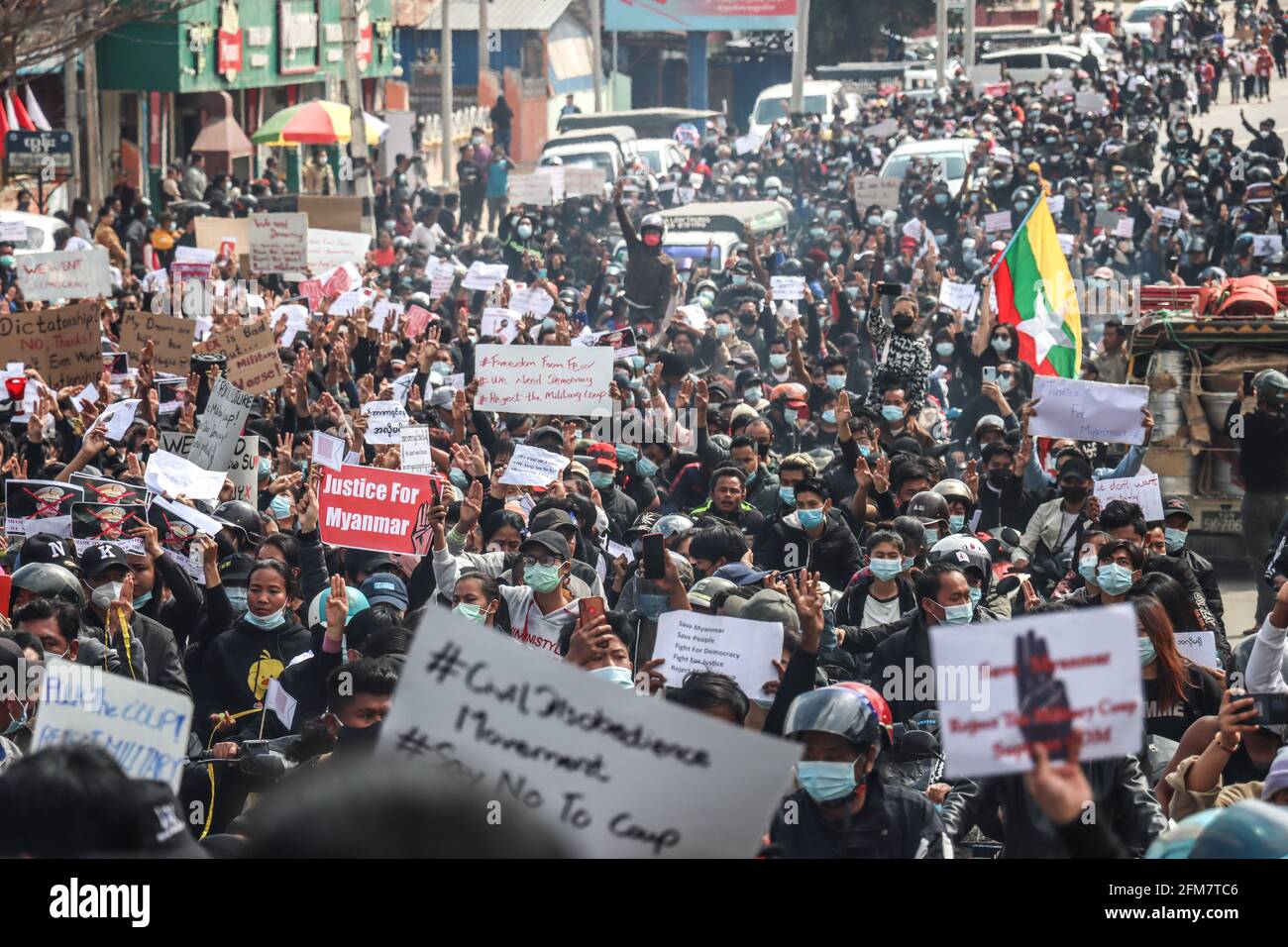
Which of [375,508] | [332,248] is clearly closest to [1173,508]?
[375,508]

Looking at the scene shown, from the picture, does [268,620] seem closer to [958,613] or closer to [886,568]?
[886,568]

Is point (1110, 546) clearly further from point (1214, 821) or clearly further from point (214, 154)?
point (214, 154)

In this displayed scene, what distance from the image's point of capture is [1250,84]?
4606cm

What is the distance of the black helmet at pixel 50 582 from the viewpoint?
703 centimetres

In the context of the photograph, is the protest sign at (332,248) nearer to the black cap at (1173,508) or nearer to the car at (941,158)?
the black cap at (1173,508)

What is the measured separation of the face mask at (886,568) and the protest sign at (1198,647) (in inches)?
51.0

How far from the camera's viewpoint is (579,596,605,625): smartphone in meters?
6.76

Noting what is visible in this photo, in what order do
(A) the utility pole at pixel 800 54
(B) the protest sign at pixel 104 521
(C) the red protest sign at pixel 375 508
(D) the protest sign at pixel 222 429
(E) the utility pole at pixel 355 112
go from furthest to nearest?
(A) the utility pole at pixel 800 54, (E) the utility pole at pixel 355 112, (D) the protest sign at pixel 222 429, (C) the red protest sign at pixel 375 508, (B) the protest sign at pixel 104 521

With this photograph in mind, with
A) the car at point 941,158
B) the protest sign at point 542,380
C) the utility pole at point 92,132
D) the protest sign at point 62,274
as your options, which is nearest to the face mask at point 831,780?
the protest sign at point 542,380

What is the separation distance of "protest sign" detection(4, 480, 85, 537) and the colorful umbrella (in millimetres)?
22590

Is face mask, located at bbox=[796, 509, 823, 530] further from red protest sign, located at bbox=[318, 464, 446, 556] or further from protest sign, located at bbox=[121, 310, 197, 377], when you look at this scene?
protest sign, located at bbox=[121, 310, 197, 377]

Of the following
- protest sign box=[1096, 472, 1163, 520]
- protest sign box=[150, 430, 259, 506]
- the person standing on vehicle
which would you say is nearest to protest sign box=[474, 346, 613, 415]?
protest sign box=[150, 430, 259, 506]

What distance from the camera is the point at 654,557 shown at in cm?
741

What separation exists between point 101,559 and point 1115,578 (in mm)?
3653
